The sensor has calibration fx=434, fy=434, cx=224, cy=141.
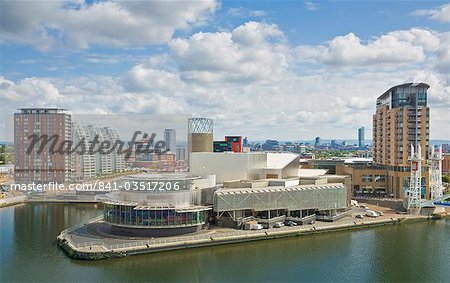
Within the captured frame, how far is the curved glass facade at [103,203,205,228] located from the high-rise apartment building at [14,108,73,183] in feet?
122

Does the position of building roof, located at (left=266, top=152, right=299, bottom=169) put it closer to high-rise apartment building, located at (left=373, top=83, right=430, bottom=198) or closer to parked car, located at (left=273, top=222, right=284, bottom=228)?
parked car, located at (left=273, top=222, right=284, bottom=228)

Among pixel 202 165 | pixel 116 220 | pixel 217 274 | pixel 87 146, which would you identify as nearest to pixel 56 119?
pixel 87 146

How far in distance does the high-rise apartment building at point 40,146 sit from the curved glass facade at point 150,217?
37.3m

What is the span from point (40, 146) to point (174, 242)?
44.5 meters

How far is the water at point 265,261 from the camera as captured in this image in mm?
22031

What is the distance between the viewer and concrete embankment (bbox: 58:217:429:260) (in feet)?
80.9

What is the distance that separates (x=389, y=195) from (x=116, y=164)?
2085 inches

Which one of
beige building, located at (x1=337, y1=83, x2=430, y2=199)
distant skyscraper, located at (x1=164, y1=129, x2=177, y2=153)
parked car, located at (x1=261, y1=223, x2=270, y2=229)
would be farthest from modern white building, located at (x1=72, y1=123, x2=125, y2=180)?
parked car, located at (x1=261, y1=223, x2=270, y2=229)

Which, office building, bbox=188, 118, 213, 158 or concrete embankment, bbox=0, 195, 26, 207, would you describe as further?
office building, bbox=188, 118, 213, 158

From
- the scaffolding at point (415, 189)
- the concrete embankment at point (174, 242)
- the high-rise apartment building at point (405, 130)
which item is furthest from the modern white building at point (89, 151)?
the scaffolding at point (415, 189)

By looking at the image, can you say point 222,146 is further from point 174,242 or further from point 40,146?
point 174,242

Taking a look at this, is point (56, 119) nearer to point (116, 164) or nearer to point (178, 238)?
point (116, 164)

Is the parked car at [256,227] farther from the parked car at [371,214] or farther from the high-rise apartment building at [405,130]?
the high-rise apartment building at [405,130]

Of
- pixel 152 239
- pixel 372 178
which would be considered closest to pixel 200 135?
pixel 372 178
